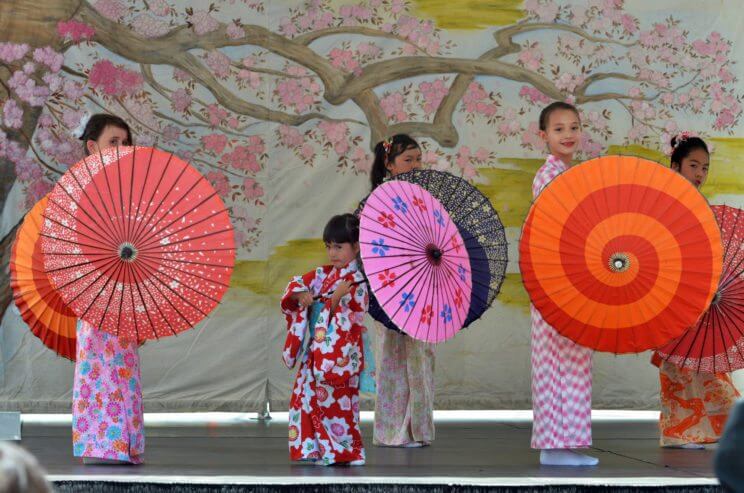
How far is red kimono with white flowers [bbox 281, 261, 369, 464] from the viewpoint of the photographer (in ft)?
15.0

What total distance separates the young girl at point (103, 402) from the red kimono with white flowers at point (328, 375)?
0.65 m

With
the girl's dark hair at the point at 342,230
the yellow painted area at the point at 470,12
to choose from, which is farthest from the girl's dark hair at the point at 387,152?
the yellow painted area at the point at 470,12

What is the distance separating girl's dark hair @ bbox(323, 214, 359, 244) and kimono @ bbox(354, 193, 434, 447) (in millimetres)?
1041

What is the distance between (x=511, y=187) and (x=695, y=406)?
2.16 metres

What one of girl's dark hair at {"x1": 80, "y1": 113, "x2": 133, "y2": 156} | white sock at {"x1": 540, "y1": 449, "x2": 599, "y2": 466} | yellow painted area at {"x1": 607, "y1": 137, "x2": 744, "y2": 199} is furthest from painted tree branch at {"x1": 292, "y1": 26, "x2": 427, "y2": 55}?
white sock at {"x1": 540, "y1": 449, "x2": 599, "y2": 466}

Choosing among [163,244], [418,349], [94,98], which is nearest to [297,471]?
[163,244]

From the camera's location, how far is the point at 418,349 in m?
5.67

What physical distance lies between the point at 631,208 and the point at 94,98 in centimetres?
385

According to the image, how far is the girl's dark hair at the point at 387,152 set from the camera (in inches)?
222

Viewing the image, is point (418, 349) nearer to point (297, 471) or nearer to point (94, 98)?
point (297, 471)

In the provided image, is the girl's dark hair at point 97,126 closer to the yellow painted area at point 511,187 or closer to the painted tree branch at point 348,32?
the painted tree branch at point 348,32

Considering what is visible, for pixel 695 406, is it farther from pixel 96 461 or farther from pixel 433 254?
pixel 96 461

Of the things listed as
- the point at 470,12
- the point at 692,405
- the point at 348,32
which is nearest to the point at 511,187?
the point at 470,12

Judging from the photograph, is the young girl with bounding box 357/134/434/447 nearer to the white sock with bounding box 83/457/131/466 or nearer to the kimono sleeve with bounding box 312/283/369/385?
the kimono sleeve with bounding box 312/283/369/385
